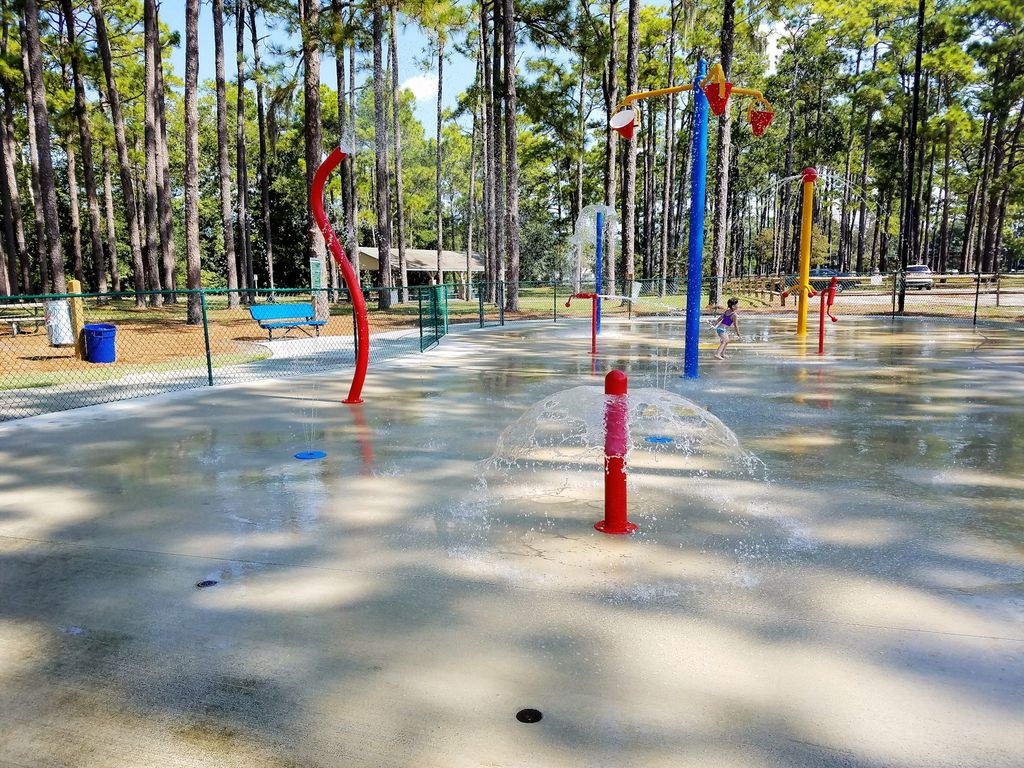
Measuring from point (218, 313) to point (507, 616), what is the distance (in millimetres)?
25045

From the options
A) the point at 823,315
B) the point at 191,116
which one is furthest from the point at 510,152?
the point at 823,315

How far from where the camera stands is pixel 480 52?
35812 millimetres

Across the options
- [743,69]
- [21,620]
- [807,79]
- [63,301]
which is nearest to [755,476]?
[21,620]

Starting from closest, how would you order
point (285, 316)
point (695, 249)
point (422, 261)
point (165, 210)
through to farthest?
point (695, 249) → point (285, 316) → point (165, 210) → point (422, 261)

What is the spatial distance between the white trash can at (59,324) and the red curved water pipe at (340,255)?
9255 millimetres

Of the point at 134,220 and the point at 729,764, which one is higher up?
the point at 134,220

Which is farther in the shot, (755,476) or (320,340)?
(320,340)

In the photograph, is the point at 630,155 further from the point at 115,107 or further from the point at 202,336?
the point at 115,107

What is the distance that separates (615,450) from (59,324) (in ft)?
49.2

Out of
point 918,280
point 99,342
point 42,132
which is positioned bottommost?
point 99,342

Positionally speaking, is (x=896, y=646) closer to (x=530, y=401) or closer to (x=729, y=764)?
(x=729, y=764)

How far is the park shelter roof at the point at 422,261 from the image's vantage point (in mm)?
51438

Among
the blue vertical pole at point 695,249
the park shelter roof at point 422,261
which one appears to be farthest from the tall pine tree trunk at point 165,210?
the park shelter roof at point 422,261

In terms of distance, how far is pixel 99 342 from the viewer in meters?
13.0
